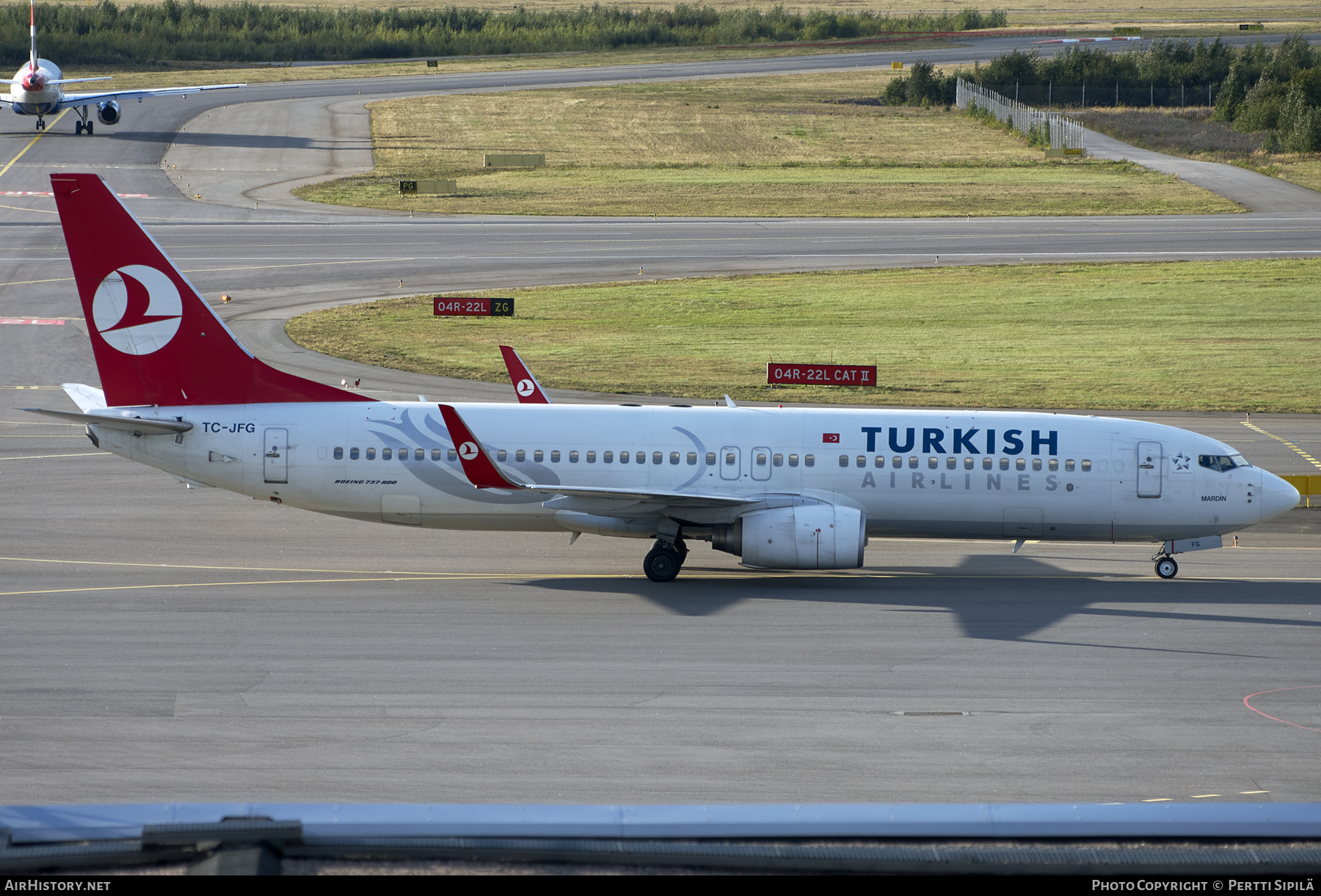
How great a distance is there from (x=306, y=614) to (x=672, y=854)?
21672 millimetres

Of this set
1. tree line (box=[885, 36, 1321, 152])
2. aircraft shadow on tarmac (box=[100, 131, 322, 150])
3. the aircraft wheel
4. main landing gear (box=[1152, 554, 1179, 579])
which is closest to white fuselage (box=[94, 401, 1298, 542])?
the aircraft wheel

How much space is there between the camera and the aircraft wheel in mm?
29891

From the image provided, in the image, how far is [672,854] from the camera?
691 centimetres

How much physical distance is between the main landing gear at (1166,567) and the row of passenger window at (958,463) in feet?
10.5

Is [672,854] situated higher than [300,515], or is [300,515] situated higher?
[672,854]

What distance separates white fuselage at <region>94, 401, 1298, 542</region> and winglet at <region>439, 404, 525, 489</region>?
7.28 ft

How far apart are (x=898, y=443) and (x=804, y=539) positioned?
3715 millimetres

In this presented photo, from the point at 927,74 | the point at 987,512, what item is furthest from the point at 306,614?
the point at 927,74

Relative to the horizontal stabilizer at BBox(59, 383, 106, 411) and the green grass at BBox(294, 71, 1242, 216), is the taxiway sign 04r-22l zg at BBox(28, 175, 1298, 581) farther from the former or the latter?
the green grass at BBox(294, 71, 1242, 216)

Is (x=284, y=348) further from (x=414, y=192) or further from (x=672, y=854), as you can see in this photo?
(x=672, y=854)

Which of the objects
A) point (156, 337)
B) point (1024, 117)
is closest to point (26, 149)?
point (156, 337)

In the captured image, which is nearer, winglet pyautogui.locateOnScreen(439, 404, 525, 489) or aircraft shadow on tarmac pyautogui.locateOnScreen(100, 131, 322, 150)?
winglet pyautogui.locateOnScreen(439, 404, 525, 489)

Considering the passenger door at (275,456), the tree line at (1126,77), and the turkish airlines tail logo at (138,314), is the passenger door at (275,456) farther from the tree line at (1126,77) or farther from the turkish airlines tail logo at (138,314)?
the tree line at (1126,77)

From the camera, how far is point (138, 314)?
3052 cm
